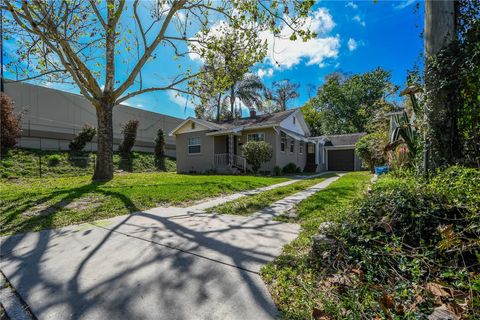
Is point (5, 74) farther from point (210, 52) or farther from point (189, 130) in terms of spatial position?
point (189, 130)

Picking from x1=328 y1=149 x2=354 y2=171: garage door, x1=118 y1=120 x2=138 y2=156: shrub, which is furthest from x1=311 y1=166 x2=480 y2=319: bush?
x1=328 y1=149 x2=354 y2=171: garage door

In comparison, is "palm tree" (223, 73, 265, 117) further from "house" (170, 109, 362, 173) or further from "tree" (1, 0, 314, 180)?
"tree" (1, 0, 314, 180)

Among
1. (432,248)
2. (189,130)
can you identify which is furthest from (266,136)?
(432,248)

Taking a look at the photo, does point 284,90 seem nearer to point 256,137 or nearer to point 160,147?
point 256,137

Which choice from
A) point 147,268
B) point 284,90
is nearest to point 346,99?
point 284,90

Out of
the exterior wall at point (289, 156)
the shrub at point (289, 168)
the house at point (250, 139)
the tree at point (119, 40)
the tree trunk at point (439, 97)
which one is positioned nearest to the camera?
the tree trunk at point (439, 97)

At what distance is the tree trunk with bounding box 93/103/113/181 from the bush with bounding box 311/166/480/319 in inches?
389

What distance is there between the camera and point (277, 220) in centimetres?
460

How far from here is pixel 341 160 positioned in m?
22.8

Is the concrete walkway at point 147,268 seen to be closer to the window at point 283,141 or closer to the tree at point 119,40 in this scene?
the tree at point 119,40

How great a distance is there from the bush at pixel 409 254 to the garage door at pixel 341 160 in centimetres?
2067

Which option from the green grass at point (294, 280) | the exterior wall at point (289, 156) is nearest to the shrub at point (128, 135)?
the exterior wall at point (289, 156)

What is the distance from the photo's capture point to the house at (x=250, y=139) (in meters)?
16.4

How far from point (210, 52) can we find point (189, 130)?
32.7 feet
